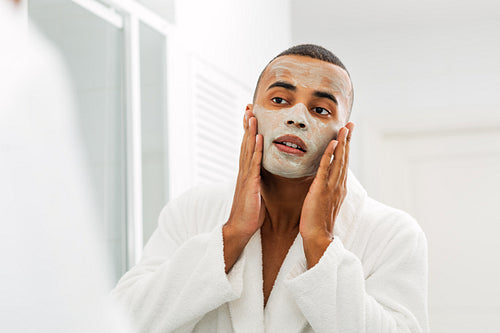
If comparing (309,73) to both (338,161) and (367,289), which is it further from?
(367,289)

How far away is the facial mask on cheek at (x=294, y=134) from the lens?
0.79m

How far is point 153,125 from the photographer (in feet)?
5.11

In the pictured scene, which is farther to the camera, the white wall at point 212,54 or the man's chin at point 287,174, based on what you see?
the white wall at point 212,54

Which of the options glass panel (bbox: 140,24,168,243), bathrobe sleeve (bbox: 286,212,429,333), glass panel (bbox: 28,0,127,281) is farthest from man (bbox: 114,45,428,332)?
glass panel (bbox: 140,24,168,243)

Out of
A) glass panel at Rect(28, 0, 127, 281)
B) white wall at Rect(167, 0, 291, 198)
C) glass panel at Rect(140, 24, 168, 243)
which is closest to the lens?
glass panel at Rect(28, 0, 127, 281)

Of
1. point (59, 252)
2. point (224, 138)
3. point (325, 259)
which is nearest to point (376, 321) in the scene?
point (325, 259)

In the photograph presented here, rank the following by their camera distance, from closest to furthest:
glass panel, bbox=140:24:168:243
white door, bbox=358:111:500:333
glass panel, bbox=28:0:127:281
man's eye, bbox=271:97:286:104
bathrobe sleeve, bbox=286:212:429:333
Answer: bathrobe sleeve, bbox=286:212:429:333 → man's eye, bbox=271:97:286:104 → glass panel, bbox=28:0:127:281 → glass panel, bbox=140:24:168:243 → white door, bbox=358:111:500:333

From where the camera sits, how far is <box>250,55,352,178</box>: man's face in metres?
0.79

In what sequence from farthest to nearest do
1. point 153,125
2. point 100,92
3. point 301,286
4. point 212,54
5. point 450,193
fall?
point 450,193, point 212,54, point 153,125, point 100,92, point 301,286

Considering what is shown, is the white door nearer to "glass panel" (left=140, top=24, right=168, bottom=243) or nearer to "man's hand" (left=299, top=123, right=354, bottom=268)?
"glass panel" (left=140, top=24, right=168, bottom=243)

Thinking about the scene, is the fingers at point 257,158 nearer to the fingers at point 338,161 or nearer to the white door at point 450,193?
the fingers at point 338,161

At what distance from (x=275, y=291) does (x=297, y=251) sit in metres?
0.06

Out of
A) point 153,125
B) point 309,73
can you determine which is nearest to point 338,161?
point 309,73

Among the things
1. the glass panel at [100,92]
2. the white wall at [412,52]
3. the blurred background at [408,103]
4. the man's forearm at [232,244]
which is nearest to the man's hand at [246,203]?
the man's forearm at [232,244]
